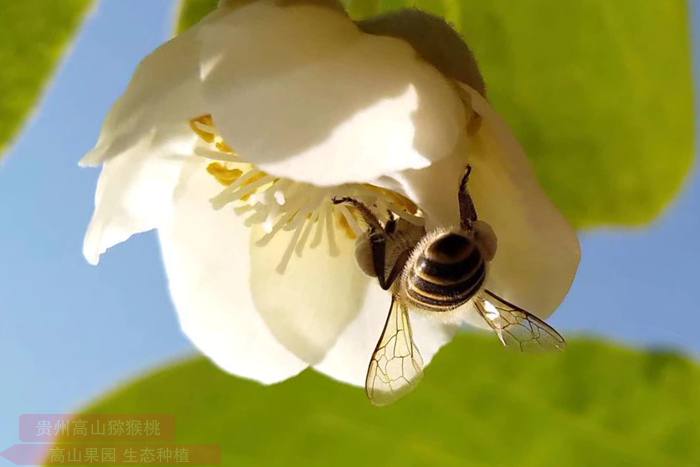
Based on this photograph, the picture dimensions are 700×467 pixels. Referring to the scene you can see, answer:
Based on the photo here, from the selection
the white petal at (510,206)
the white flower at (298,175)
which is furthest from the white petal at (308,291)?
the white petal at (510,206)

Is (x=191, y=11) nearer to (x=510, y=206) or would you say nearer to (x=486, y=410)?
(x=510, y=206)

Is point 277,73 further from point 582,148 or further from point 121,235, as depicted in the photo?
point 582,148

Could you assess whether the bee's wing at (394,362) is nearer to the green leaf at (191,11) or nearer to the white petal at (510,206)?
the white petal at (510,206)

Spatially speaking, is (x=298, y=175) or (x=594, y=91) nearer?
(x=298, y=175)

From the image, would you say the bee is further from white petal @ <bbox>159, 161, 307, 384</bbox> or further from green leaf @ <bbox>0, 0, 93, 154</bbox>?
green leaf @ <bbox>0, 0, 93, 154</bbox>

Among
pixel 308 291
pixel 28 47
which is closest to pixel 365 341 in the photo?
pixel 308 291
